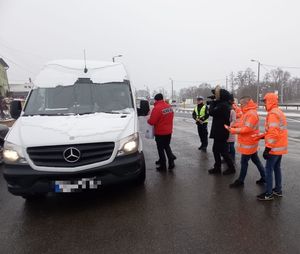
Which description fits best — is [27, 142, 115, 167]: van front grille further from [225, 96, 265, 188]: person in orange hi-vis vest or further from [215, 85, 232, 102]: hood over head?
[215, 85, 232, 102]: hood over head

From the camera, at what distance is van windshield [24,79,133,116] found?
527 centimetres

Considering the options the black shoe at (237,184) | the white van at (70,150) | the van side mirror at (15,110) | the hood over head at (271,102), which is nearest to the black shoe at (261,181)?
the black shoe at (237,184)

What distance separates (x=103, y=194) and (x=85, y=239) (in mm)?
1508

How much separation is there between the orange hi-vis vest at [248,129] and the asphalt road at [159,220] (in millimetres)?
807

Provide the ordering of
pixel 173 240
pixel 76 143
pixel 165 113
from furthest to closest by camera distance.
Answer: pixel 165 113, pixel 76 143, pixel 173 240

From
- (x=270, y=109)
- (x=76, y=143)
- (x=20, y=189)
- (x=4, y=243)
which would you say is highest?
(x=270, y=109)

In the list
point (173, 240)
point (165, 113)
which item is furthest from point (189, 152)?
point (173, 240)

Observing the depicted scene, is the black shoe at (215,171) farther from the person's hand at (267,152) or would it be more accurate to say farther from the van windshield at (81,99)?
the van windshield at (81,99)

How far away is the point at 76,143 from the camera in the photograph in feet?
13.3

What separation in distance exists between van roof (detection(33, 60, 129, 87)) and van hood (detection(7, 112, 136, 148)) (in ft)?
3.94

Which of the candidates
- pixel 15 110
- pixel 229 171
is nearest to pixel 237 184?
pixel 229 171

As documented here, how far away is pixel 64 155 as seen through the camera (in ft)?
13.3

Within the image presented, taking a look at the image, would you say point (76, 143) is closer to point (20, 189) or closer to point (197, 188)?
point (20, 189)

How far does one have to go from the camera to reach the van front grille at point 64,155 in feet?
13.4
